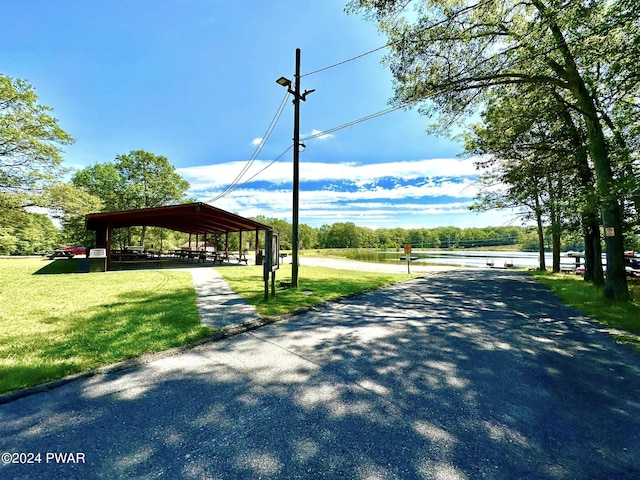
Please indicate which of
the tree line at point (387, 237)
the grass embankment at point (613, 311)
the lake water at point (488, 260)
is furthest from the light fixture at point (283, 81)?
the tree line at point (387, 237)

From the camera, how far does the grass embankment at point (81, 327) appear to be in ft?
10.7

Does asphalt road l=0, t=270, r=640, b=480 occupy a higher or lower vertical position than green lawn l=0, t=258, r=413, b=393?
lower

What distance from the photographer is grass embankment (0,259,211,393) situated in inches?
128

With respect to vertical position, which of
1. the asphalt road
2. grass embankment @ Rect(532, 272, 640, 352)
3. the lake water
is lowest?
the lake water

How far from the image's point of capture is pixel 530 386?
290 cm

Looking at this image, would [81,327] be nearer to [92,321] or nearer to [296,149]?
[92,321]

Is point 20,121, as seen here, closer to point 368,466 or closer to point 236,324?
point 236,324

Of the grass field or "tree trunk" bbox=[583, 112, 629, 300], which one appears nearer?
the grass field

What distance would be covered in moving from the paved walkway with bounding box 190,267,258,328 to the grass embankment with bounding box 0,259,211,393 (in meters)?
0.23

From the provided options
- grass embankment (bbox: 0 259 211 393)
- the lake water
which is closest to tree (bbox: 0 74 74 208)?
grass embankment (bbox: 0 259 211 393)

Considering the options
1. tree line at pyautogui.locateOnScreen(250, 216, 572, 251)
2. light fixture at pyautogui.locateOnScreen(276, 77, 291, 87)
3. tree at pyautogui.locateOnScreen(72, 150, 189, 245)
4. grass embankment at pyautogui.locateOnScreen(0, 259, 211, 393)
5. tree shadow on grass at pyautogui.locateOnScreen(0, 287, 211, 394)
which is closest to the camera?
tree shadow on grass at pyautogui.locateOnScreen(0, 287, 211, 394)

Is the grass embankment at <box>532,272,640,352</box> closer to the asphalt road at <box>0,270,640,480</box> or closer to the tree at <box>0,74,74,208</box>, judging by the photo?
the asphalt road at <box>0,270,640,480</box>

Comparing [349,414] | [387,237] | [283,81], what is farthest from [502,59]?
[387,237]

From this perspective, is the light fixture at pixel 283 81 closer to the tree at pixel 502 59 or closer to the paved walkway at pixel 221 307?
the tree at pixel 502 59
